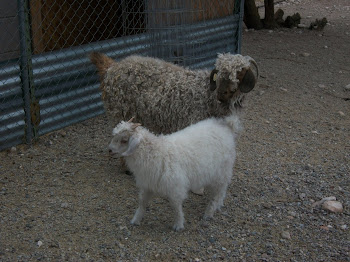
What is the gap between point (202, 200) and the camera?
14.4 ft

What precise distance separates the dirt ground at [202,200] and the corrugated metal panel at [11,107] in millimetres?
143

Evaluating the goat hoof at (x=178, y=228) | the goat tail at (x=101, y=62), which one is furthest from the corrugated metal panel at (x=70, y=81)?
the goat hoof at (x=178, y=228)

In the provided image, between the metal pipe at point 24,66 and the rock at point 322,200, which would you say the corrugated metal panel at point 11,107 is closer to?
the metal pipe at point 24,66

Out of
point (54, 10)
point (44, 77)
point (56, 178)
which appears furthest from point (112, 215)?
point (54, 10)

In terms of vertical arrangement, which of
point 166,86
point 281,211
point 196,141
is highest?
point 166,86

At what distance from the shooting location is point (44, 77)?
5.46m

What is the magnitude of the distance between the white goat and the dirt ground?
0.91ft

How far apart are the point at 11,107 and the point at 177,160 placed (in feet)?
7.70

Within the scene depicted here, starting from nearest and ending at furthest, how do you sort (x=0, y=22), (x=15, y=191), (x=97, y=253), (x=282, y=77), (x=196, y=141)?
(x=97, y=253) < (x=196, y=141) < (x=15, y=191) < (x=0, y=22) < (x=282, y=77)

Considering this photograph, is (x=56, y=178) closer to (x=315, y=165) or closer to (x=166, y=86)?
(x=166, y=86)

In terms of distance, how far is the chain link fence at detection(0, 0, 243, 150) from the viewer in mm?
5195

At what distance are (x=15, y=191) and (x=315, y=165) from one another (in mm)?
2992

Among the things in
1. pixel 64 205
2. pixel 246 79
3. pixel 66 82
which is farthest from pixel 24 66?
pixel 246 79

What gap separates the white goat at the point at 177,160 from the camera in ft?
12.0
